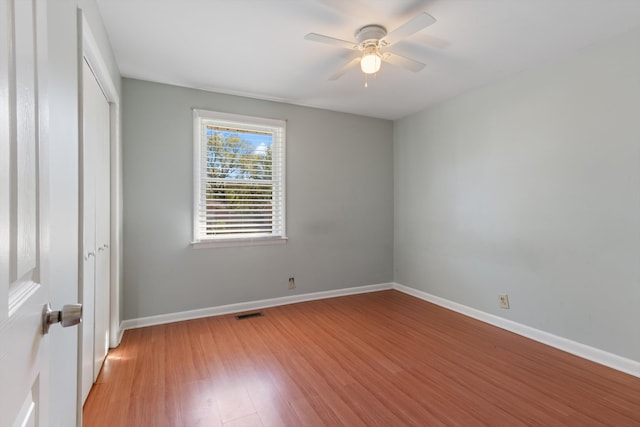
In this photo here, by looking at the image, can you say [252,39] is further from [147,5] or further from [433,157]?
[433,157]

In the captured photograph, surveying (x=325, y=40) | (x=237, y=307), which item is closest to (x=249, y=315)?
(x=237, y=307)

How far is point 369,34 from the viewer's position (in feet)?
7.13

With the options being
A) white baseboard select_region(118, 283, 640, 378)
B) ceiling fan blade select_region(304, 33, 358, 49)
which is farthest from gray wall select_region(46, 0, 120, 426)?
white baseboard select_region(118, 283, 640, 378)

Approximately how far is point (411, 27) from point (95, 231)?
2.45 metres

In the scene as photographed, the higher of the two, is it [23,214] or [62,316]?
[23,214]

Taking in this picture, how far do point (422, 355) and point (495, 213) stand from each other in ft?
5.44

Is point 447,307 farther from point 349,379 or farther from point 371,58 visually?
point 371,58

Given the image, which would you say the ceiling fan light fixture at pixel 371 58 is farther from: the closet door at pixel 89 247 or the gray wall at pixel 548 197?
the closet door at pixel 89 247

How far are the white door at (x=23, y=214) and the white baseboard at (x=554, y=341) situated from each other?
3.37 metres

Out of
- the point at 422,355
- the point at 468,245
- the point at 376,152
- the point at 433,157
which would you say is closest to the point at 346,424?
the point at 422,355

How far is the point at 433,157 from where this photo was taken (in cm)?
390

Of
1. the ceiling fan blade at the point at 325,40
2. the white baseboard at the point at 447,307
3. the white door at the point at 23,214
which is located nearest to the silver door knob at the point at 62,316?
the white door at the point at 23,214

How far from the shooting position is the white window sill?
3.33 meters

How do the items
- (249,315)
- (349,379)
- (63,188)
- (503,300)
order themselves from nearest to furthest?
(63,188)
(349,379)
(503,300)
(249,315)
